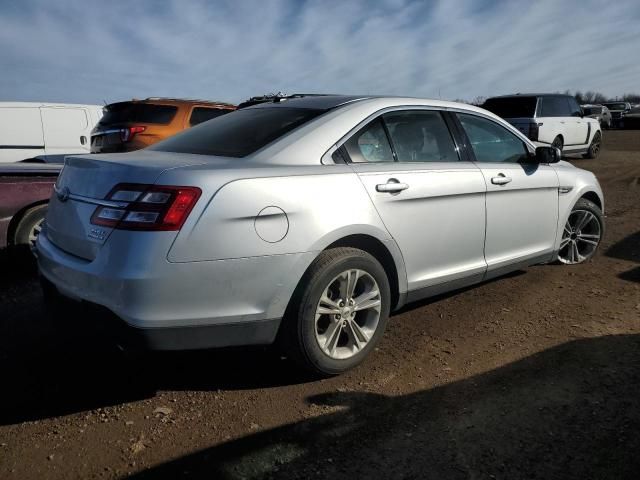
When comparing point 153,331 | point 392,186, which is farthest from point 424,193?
point 153,331

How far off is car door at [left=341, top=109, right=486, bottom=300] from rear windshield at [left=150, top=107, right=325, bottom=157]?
0.41 m

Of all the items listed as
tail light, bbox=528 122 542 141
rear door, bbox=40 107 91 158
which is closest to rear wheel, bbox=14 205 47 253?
rear door, bbox=40 107 91 158

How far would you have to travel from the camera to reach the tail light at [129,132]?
820cm

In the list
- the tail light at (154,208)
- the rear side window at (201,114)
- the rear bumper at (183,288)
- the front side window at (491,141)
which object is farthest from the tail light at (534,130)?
the tail light at (154,208)

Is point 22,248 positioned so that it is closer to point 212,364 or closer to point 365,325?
point 212,364

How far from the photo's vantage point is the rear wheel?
4.93 meters

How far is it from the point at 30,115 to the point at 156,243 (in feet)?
30.5

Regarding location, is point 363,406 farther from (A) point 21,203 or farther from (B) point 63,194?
(A) point 21,203

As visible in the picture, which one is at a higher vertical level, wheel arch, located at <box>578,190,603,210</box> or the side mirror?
the side mirror

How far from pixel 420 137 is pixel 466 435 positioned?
1.98 meters

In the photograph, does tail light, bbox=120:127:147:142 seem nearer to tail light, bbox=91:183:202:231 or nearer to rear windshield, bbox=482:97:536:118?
tail light, bbox=91:183:202:231

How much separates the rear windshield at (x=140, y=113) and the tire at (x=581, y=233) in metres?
6.24

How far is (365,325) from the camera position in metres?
3.13

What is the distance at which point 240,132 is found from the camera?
10.6 ft
